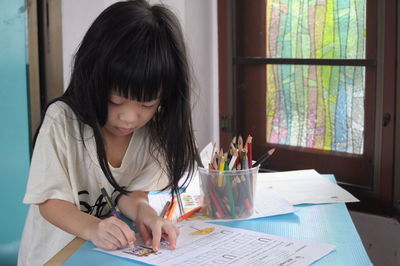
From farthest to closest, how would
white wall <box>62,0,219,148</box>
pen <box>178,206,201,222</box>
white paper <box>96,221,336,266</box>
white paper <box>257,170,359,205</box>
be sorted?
1. white wall <box>62,0,219,148</box>
2. white paper <box>257,170,359,205</box>
3. pen <box>178,206,201,222</box>
4. white paper <box>96,221,336,266</box>

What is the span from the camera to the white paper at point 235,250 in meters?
0.94

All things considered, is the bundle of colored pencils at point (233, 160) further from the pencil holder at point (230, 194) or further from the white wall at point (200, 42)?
the white wall at point (200, 42)

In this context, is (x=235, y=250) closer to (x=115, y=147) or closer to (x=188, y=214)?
(x=188, y=214)

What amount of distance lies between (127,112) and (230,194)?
293mm

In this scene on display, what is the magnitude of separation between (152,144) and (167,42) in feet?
0.88

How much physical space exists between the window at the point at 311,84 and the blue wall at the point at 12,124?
0.72 meters

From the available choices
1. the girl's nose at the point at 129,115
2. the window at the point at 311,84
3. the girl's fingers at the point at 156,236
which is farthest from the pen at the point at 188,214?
the window at the point at 311,84

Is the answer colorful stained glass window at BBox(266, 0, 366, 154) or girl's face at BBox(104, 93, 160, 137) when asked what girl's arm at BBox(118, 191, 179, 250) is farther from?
colorful stained glass window at BBox(266, 0, 366, 154)

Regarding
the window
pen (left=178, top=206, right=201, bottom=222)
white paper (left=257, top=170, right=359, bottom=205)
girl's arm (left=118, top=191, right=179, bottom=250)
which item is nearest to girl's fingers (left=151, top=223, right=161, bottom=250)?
girl's arm (left=118, top=191, right=179, bottom=250)

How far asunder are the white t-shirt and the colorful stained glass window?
2.68 feet

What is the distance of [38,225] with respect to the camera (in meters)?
1.18

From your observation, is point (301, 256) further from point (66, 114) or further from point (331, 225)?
point (66, 114)

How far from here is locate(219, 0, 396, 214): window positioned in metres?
1.77

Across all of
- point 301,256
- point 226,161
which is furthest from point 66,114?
point 301,256
